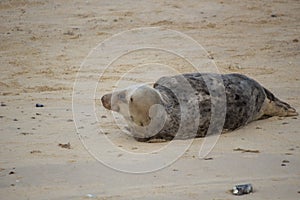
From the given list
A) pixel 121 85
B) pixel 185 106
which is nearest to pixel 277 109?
pixel 185 106

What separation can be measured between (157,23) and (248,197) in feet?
25.5

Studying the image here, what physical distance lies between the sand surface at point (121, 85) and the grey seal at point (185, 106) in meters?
0.14

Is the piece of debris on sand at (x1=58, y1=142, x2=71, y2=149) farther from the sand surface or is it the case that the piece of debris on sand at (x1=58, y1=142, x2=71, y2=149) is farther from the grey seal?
the grey seal

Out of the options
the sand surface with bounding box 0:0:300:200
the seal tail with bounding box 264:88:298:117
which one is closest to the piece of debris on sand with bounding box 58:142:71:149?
the sand surface with bounding box 0:0:300:200

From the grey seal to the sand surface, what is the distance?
143 mm

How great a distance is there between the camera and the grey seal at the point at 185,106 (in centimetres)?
602

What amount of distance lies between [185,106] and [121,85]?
224 cm

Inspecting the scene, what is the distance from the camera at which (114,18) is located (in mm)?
12336

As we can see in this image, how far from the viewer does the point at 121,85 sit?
819cm

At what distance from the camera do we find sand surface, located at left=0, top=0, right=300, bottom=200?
483 cm

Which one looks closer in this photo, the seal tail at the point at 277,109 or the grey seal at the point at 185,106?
the grey seal at the point at 185,106

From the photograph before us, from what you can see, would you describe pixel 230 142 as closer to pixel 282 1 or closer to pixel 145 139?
pixel 145 139

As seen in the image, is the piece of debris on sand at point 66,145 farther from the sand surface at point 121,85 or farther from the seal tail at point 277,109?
the seal tail at point 277,109

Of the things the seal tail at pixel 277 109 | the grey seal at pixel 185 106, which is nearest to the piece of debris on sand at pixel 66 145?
the grey seal at pixel 185 106
